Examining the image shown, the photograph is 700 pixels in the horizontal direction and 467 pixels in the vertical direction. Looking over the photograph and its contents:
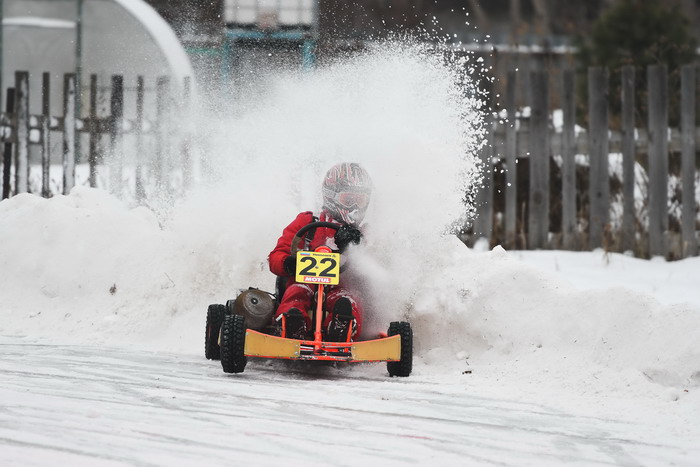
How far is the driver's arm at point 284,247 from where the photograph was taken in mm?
7383

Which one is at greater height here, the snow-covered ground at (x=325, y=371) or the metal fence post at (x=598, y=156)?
the metal fence post at (x=598, y=156)

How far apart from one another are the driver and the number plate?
Answer: 7.2 inches

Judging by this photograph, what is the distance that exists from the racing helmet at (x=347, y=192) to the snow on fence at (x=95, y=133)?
450cm

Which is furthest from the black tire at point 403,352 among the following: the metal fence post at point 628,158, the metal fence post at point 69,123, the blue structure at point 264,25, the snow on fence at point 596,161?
the blue structure at point 264,25

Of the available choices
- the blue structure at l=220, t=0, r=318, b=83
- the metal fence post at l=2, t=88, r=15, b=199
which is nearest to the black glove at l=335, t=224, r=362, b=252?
the metal fence post at l=2, t=88, r=15, b=199

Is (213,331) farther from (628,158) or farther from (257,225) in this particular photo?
(628,158)

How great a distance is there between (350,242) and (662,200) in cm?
540

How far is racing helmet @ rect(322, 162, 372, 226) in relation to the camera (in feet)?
25.2

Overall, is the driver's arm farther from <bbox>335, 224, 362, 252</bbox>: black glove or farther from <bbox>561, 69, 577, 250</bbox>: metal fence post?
<bbox>561, 69, 577, 250</bbox>: metal fence post

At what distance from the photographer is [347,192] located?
7668mm

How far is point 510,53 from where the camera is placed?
15422mm

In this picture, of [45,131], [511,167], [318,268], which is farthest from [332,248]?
[45,131]

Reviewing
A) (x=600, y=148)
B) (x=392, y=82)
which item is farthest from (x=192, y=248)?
(x=600, y=148)

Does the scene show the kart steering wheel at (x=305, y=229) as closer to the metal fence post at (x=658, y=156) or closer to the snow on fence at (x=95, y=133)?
the snow on fence at (x=95, y=133)
